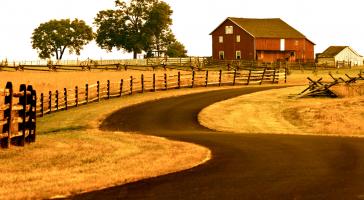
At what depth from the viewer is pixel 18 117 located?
1830 centimetres

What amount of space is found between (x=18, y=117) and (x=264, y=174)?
8661 millimetres

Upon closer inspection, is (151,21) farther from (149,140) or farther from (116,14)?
(149,140)

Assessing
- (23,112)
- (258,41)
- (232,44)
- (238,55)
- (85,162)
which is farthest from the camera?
(232,44)

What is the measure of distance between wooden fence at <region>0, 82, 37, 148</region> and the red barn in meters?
79.4

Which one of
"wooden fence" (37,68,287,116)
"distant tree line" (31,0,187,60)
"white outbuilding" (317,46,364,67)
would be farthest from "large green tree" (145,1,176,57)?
"wooden fence" (37,68,287,116)

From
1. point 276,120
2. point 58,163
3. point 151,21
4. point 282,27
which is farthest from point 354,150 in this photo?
point 151,21

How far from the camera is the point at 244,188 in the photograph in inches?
446

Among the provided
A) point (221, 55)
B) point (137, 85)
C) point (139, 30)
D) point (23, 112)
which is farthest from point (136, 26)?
point (23, 112)

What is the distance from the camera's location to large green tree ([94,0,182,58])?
381 ft

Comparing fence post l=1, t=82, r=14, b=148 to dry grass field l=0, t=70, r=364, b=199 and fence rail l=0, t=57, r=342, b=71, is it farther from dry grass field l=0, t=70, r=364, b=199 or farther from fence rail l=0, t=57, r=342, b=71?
fence rail l=0, t=57, r=342, b=71

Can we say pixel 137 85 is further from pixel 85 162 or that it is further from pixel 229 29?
pixel 229 29

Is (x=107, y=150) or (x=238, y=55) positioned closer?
(x=107, y=150)

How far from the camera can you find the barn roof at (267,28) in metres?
98.6

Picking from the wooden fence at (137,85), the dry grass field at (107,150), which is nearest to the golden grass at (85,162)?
the dry grass field at (107,150)
